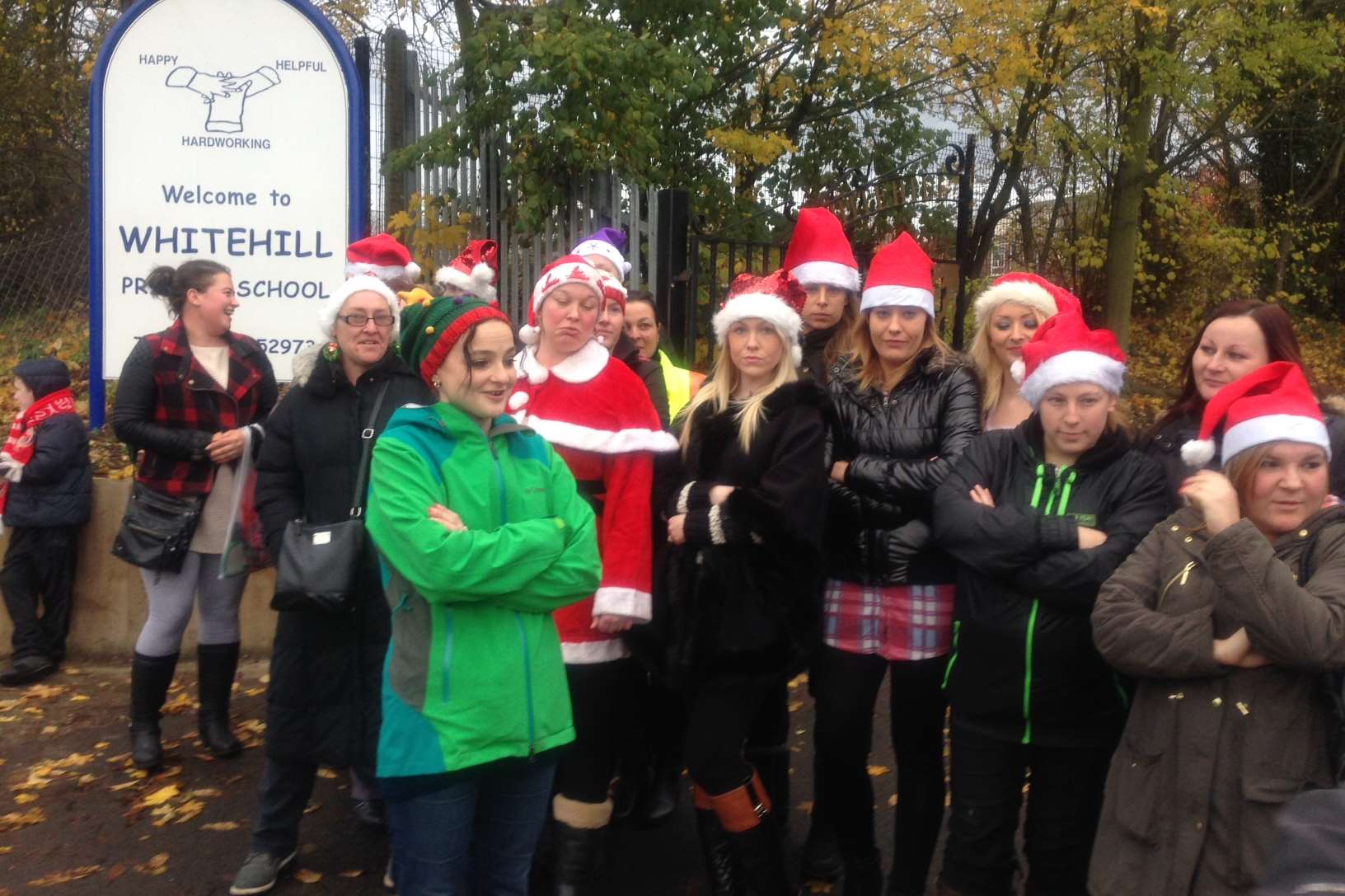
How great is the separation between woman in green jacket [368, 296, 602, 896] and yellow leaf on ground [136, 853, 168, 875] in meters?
1.58

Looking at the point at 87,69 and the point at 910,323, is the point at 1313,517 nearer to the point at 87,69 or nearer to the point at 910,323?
the point at 910,323

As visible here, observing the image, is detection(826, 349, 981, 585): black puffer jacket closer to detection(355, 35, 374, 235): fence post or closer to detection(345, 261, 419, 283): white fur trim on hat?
detection(345, 261, 419, 283): white fur trim on hat

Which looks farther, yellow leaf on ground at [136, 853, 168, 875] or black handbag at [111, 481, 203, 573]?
black handbag at [111, 481, 203, 573]

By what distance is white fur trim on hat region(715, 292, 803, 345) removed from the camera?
12.3 ft

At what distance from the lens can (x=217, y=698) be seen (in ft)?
16.9

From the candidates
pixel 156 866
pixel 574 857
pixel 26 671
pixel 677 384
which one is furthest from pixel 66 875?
pixel 677 384

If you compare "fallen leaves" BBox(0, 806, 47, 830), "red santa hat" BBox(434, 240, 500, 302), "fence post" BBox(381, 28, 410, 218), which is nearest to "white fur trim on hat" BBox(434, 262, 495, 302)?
"red santa hat" BBox(434, 240, 500, 302)

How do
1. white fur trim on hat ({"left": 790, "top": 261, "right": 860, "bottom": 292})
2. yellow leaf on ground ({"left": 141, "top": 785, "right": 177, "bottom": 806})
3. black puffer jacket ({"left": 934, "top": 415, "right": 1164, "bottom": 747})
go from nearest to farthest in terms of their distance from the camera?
black puffer jacket ({"left": 934, "top": 415, "right": 1164, "bottom": 747}) < white fur trim on hat ({"left": 790, "top": 261, "right": 860, "bottom": 292}) < yellow leaf on ground ({"left": 141, "top": 785, "right": 177, "bottom": 806})

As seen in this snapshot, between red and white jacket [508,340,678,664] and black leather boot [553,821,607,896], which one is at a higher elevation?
red and white jacket [508,340,678,664]

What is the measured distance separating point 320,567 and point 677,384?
186 cm

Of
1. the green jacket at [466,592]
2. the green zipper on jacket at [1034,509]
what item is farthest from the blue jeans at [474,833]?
the green zipper on jacket at [1034,509]

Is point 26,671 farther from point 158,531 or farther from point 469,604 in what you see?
point 469,604

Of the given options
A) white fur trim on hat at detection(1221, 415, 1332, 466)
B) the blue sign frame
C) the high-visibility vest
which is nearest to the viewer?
white fur trim on hat at detection(1221, 415, 1332, 466)

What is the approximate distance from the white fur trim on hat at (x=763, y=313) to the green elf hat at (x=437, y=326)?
0.87 m
